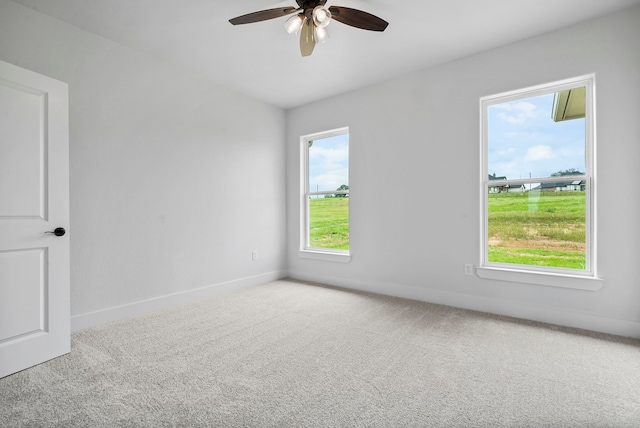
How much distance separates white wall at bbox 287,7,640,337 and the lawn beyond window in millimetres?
187

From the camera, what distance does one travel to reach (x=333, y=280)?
4277mm

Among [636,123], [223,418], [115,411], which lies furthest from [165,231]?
[636,123]

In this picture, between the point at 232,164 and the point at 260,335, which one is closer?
the point at 260,335

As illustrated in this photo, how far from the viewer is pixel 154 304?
3.18 metres

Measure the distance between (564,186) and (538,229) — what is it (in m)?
0.46

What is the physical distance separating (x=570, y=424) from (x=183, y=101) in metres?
4.13

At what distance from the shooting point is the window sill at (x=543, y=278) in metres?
2.60

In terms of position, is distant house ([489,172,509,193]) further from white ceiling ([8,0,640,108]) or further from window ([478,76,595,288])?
white ceiling ([8,0,640,108])

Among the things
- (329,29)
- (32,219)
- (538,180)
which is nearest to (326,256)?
(538,180)

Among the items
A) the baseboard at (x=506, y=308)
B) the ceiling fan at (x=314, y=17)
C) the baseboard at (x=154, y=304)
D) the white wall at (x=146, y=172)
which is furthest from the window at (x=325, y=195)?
the ceiling fan at (x=314, y=17)

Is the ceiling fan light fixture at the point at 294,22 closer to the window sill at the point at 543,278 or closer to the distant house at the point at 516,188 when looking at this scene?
the distant house at the point at 516,188

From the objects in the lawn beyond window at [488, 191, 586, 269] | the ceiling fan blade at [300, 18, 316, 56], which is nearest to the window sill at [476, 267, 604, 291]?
the lawn beyond window at [488, 191, 586, 269]

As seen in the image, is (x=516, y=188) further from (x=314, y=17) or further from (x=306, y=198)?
(x=306, y=198)

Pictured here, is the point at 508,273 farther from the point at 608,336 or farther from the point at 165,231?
the point at 165,231
